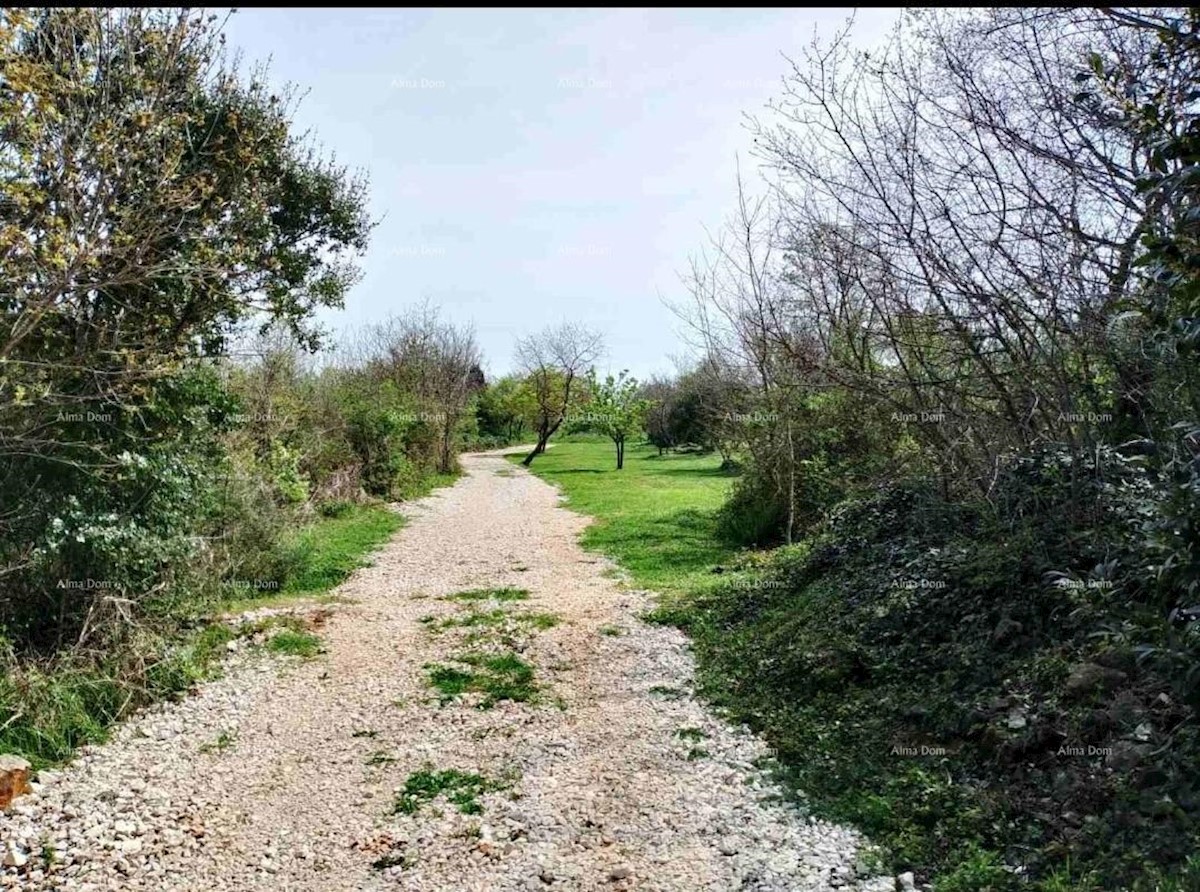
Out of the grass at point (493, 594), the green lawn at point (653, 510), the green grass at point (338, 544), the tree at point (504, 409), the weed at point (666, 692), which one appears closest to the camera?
the weed at point (666, 692)

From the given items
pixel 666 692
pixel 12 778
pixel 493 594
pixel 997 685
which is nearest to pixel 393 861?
pixel 12 778

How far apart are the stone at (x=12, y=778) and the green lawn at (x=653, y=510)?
5833 mm

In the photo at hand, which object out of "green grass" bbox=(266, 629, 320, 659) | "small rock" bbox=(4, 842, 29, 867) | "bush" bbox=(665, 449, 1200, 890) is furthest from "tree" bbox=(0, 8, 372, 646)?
"bush" bbox=(665, 449, 1200, 890)

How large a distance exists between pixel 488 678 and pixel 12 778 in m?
2.90

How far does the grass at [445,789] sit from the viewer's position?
151 inches

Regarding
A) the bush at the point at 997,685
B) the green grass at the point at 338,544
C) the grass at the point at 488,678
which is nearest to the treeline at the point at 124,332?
the green grass at the point at 338,544

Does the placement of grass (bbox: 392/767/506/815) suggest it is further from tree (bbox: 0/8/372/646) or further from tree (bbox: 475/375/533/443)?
tree (bbox: 475/375/533/443)

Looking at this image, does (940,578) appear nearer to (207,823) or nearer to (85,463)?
(207,823)

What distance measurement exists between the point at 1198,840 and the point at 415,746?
3.88 meters

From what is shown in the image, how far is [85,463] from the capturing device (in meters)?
5.50

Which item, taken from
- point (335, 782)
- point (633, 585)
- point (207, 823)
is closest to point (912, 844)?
point (335, 782)

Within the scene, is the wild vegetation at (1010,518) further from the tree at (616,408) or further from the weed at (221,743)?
the tree at (616,408)

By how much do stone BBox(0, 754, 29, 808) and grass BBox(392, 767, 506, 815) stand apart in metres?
2.06

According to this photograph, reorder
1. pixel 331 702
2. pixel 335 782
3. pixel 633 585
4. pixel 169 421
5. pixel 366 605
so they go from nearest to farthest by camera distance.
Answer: pixel 335 782, pixel 331 702, pixel 169 421, pixel 366 605, pixel 633 585
